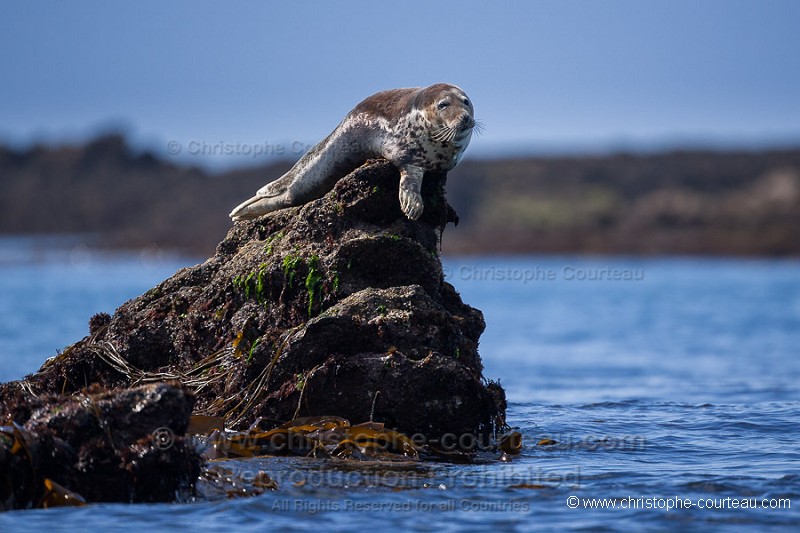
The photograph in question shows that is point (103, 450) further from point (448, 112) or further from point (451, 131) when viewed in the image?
point (448, 112)

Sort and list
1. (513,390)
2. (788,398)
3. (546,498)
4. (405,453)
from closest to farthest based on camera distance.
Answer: (546,498) → (405,453) → (788,398) → (513,390)

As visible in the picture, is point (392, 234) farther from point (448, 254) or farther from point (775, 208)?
point (775, 208)

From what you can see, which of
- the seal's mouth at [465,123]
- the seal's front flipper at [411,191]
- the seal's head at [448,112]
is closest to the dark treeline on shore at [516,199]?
the seal's head at [448,112]

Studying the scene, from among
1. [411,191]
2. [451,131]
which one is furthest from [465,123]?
[411,191]

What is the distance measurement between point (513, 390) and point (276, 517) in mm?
8832

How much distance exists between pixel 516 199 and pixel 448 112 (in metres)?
69.3

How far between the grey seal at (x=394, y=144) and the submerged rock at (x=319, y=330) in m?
0.21

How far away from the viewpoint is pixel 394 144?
364 inches

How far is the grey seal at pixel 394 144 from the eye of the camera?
9086mm

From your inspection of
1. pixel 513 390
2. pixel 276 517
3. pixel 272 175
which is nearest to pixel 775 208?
pixel 272 175

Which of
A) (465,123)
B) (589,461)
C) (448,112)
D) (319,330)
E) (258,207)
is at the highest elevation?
(448,112)

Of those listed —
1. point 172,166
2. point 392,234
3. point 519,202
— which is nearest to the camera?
point 392,234

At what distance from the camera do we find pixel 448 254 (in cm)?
5997

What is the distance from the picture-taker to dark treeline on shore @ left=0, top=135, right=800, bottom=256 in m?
61.8
